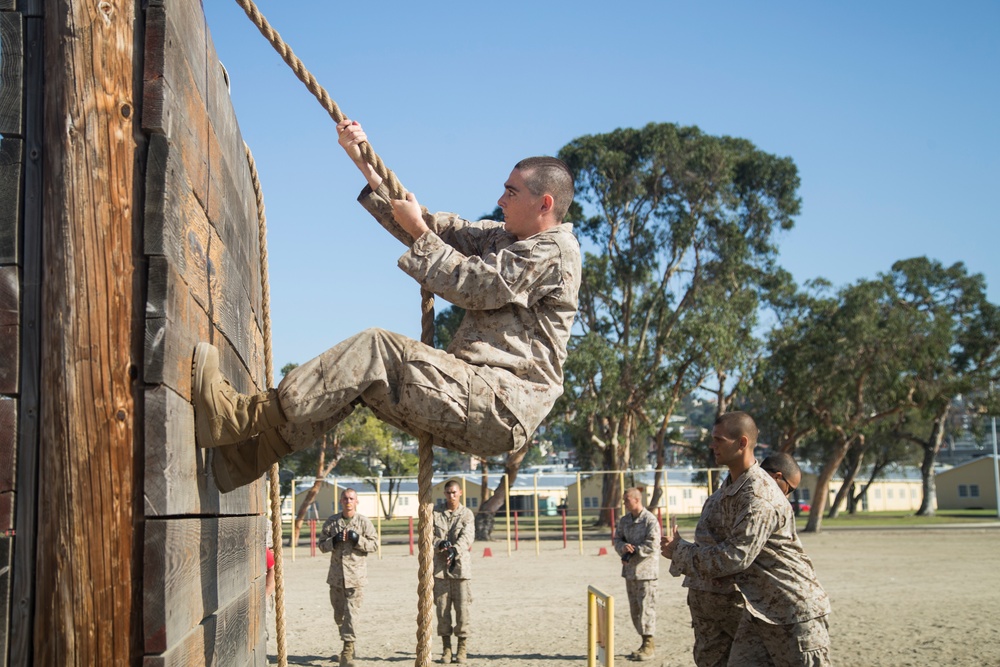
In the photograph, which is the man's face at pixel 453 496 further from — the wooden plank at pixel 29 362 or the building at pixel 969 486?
the building at pixel 969 486

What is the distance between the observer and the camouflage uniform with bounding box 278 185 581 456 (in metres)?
3.24

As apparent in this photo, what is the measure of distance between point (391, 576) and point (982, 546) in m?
17.2

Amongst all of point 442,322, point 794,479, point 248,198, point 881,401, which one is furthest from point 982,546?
point 248,198

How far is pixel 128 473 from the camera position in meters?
2.56

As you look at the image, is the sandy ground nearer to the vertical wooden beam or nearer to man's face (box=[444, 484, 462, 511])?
man's face (box=[444, 484, 462, 511])

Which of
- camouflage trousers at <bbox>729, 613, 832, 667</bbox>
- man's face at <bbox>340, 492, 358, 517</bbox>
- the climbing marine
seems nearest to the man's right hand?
the climbing marine

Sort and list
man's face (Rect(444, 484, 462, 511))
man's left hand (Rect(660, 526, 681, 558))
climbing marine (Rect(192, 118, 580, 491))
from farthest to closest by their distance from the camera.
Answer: man's face (Rect(444, 484, 462, 511))
man's left hand (Rect(660, 526, 681, 558))
climbing marine (Rect(192, 118, 580, 491))

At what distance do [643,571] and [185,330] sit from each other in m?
9.77

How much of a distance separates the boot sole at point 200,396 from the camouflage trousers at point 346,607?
8935 mm

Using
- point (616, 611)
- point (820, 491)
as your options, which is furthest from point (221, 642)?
point (820, 491)

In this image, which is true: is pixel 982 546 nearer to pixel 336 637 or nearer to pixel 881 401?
pixel 881 401

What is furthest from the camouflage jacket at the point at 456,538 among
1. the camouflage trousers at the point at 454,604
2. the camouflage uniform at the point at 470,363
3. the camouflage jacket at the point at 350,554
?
the camouflage uniform at the point at 470,363

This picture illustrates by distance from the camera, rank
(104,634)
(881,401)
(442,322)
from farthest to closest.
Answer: (442,322) < (881,401) < (104,634)

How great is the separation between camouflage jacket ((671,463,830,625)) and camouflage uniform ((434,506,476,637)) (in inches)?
255
